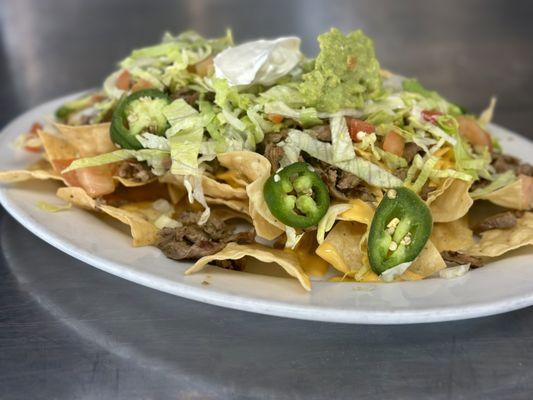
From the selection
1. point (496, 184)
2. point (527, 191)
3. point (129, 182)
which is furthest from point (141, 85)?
point (527, 191)

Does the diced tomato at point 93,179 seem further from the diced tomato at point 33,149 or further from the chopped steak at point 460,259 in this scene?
the chopped steak at point 460,259

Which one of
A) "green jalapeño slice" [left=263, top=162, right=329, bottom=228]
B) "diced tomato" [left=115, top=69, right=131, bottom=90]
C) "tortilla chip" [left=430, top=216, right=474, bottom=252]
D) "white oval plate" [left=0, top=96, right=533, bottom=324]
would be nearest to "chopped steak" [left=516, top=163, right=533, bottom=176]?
"tortilla chip" [left=430, top=216, right=474, bottom=252]

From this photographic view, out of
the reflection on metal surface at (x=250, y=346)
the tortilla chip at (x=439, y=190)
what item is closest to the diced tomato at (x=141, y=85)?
the reflection on metal surface at (x=250, y=346)

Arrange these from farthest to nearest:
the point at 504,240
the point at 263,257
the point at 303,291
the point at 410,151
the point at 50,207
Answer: the point at 410,151 < the point at 50,207 < the point at 504,240 < the point at 263,257 < the point at 303,291

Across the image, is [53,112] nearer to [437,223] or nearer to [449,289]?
[437,223]

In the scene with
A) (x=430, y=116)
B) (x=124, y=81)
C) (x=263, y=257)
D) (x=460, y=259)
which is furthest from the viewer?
(x=124, y=81)

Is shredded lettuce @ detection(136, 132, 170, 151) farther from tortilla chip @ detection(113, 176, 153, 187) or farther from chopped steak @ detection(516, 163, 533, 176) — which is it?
chopped steak @ detection(516, 163, 533, 176)

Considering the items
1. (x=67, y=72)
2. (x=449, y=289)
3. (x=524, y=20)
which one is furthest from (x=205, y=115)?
(x=524, y=20)

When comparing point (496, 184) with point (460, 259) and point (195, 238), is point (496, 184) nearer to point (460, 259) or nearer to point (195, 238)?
point (460, 259)
